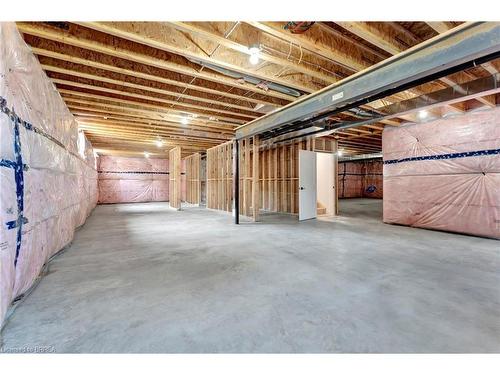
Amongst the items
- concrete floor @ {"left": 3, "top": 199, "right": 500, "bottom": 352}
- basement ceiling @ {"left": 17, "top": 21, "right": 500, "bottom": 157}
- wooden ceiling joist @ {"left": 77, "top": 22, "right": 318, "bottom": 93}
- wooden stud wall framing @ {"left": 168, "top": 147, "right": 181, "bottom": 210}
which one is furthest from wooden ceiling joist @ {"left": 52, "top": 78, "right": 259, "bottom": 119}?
wooden stud wall framing @ {"left": 168, "top": 147, "right": 181, "bottom": 210}

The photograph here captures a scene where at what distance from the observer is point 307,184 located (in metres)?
6.57

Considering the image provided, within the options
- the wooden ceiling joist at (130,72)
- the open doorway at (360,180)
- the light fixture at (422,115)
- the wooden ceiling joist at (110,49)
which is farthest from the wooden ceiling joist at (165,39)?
the open doorway at (360,180)

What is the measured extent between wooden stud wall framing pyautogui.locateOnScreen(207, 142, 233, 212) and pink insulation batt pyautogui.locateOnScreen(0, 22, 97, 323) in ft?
16.5

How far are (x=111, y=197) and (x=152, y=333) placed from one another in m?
12.4

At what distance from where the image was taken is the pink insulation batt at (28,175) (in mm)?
1754

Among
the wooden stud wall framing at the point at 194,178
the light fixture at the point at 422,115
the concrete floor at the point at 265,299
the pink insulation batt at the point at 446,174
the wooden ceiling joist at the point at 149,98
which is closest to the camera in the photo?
the concrete floor at the point at 265,299

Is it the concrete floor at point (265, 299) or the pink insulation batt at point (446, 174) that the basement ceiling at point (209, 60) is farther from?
the concrete floor at point (265, 299)

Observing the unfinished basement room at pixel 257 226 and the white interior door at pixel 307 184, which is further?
the white interior door at pixel 307 184

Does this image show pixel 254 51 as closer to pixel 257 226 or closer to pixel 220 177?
pixel 257 226

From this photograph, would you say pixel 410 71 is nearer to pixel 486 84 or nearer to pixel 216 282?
pixel 486 84

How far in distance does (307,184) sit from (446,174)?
3030mm

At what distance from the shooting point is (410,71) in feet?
7.60

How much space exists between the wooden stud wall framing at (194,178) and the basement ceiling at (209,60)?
5755mm

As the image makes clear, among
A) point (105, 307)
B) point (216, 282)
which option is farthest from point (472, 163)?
point (105, 307)
